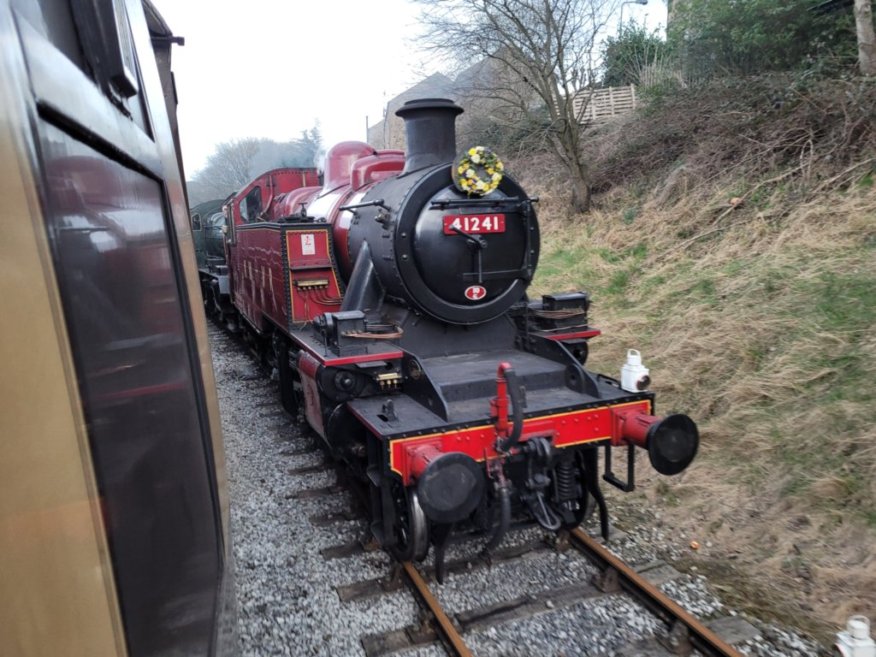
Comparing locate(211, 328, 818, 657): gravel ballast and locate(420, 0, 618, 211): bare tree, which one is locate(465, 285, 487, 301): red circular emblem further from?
locate(420, 0, 618, 211): bare tree

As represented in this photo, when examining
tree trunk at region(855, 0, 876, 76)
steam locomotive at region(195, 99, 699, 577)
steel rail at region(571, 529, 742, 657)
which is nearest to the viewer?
steel rail at region(571, 529, 742, 657)

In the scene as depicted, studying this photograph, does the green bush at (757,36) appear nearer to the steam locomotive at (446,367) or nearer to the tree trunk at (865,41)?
the tree trunk at (865,41)

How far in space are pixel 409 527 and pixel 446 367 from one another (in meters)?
1.22

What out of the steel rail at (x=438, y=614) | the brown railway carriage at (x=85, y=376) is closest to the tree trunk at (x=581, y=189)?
the steel rail at (x=438, y=614)

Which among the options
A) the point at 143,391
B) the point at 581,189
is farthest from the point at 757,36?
the point at 143,391

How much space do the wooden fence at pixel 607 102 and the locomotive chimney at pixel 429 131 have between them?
40.2ft

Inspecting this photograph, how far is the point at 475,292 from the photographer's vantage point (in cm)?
472

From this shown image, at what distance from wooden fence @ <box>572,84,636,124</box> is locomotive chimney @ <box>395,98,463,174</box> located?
12248 millimetres

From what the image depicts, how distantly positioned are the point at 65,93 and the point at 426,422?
Result: 310 cm

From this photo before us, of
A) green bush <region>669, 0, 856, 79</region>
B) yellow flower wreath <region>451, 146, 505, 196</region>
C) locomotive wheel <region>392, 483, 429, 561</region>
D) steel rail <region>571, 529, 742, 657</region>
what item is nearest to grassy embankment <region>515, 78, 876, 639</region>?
steel rail <region>571, 529, 742, 657</region>

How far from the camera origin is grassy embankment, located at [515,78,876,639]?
4195 millimetres

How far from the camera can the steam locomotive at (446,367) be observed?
383 centimetres

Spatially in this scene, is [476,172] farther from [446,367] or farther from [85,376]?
[85,376]

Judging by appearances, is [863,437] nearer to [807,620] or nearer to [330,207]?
[807,620]
